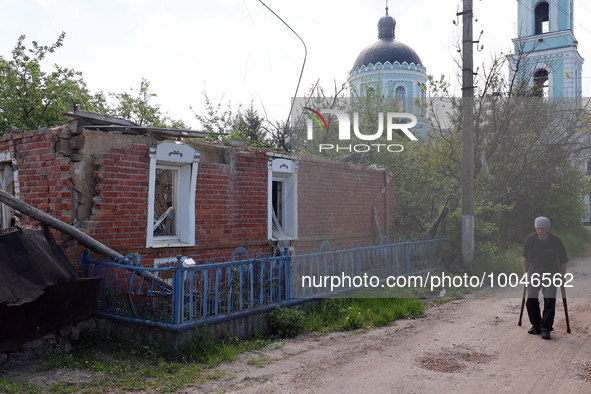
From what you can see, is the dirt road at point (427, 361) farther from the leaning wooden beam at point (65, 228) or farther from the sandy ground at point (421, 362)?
the leaning wooden beam at point (65, 228)

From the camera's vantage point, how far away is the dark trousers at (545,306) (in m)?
5.85

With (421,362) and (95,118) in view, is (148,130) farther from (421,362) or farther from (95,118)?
(421,362)

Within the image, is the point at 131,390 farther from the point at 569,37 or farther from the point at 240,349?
the point at 569,37

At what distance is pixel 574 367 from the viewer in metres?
4.73

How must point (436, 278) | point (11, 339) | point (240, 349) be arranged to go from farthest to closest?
1. point (436, 278)
2. point (240, 349)
3. point (11, 339)

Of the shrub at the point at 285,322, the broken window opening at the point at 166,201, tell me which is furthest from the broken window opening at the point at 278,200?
the shrub at the point at 285,322

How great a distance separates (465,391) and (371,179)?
686 centimetres

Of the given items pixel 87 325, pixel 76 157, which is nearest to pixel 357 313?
pixel 87 325

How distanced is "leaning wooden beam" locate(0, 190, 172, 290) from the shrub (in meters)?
1.43

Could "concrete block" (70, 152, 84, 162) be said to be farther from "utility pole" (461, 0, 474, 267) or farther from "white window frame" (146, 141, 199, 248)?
"utility pole" (461, 0, 474, 267)

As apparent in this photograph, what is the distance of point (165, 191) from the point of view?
22.6ft

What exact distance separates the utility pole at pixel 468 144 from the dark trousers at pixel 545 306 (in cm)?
431

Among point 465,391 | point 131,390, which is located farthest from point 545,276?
point 131,390

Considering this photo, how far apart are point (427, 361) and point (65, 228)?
4.33 meters
